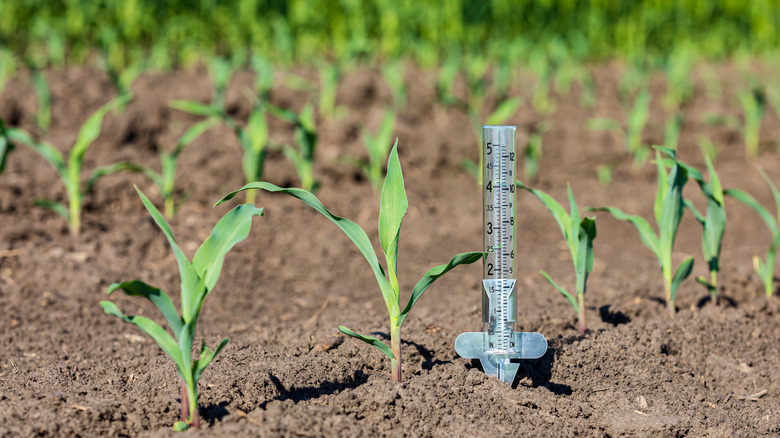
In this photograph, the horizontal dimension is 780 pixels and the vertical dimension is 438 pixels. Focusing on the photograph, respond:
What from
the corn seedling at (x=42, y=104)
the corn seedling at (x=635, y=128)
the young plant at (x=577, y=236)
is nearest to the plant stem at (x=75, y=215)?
the corn seedling at (x=42, y=104)

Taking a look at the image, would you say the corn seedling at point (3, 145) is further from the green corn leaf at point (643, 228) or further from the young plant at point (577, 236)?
the green corn leaf at point (643, 228)

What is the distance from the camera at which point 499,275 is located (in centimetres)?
183

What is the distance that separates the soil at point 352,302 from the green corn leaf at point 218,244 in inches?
13.7

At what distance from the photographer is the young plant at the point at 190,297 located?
1480 millimetres

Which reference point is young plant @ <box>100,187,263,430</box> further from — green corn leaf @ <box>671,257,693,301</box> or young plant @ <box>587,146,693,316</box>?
green corn leaf @ <box>671,257,693,301</box>

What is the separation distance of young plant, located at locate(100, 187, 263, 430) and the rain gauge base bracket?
2.13 feet

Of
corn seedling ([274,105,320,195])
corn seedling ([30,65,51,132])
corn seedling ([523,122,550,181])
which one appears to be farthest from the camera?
corn seedling ([30,65,51,132])

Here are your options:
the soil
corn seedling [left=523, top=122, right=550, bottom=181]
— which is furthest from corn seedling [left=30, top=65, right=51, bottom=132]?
corn seedling [left=523, top=122, right=550, bottom=181]

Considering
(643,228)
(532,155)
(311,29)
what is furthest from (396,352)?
(311,29)

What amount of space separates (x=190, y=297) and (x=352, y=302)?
1.57 meters

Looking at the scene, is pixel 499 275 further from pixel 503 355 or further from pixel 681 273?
pixel 681 273

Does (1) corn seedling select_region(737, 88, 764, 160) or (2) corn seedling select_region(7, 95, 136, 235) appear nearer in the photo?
(2) corn seedling select_region(7, 95, 136, 235)

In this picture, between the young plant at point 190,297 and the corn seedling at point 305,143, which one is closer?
the young plant at point 190,297

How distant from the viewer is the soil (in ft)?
5.73
